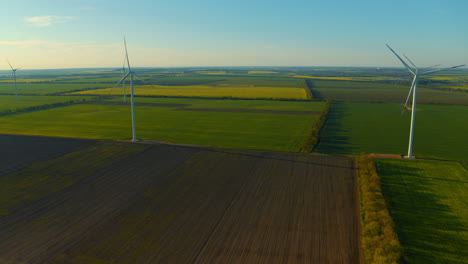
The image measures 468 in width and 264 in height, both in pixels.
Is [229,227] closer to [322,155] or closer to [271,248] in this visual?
[271,248]

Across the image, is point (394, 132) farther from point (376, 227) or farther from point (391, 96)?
point (391, 96)

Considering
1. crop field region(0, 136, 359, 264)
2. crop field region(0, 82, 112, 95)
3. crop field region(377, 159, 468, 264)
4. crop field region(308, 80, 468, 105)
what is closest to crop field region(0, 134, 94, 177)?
crop field region(0, 136, 359, 264)

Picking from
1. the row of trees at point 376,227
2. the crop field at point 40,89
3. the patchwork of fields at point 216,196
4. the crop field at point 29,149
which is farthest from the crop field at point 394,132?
the crop field at point 40,89

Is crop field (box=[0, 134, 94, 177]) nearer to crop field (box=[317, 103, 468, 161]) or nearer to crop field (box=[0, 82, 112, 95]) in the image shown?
crop field (box=[317, 103, 468, 161])

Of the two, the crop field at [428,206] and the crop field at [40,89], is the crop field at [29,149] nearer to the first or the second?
the crop field at [428,206]

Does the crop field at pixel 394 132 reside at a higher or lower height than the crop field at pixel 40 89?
higher

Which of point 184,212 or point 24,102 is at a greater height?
point 184,212

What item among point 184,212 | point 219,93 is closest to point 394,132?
point 184,212
